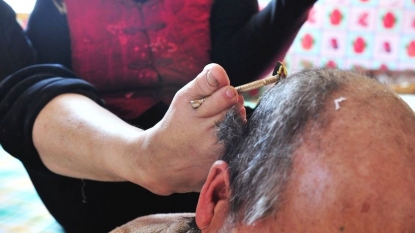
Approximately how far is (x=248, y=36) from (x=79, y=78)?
0.33m

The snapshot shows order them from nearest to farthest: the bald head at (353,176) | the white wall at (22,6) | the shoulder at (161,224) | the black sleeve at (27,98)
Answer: the bald head at (353,176) → the shoulder at (161,224) → the black sleeve at (27,98) → the white wall at (22,6)

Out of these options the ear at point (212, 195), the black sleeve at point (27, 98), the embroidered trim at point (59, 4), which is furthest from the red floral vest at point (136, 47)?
the ear at point (212, 195)

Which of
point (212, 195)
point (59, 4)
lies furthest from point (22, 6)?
point (212, 195)

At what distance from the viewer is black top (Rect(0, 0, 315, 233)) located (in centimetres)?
80

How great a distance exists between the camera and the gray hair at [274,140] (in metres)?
0.45

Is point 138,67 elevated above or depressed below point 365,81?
below

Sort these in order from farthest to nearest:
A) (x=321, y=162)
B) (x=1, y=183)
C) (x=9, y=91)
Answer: (x=1, y=183) → (x=9, y=91) → (x=321, y=162)

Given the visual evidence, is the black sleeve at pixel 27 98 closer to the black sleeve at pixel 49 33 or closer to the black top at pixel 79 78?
the black top at pixel 79 78

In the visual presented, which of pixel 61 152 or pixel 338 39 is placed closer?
pixel 61 152

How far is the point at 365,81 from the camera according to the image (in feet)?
1.59

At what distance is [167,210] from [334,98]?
0.52 meters

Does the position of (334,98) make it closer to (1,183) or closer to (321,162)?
(321,162)

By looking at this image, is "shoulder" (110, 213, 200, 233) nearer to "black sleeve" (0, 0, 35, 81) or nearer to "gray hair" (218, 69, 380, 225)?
"gray hair" (218, 69, 380, 225)

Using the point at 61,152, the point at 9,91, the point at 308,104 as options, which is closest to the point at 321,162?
the point at 308,104
